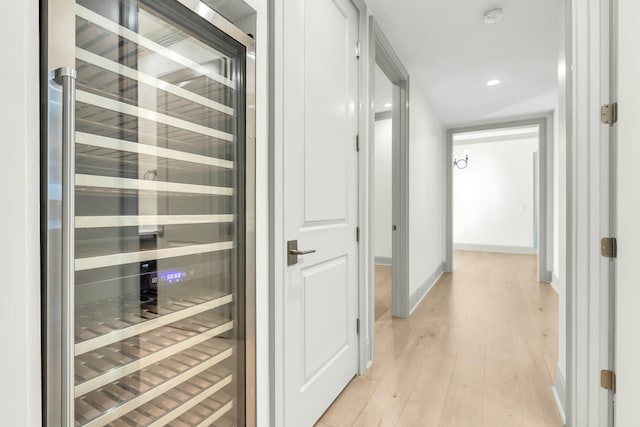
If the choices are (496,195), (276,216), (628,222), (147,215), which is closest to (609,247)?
(628,222)

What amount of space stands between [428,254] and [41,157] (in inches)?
168

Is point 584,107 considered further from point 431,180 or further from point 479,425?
point 431,180

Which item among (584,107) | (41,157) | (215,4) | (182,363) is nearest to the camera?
(41,157)

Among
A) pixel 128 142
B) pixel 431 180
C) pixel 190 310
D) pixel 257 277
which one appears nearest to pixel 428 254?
pixel 431 180

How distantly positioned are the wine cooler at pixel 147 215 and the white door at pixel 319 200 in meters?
0.25

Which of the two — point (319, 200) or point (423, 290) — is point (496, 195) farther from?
point (319, 200)

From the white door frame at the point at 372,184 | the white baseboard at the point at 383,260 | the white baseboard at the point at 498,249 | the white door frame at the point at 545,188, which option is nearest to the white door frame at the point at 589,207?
the white door frame at the point at 372,184

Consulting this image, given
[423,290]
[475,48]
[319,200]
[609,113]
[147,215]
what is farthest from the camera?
[423,290]

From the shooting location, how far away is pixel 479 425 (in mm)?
1614

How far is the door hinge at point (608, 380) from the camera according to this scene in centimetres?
138

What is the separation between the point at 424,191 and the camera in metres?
4.05

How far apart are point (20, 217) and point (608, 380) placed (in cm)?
212

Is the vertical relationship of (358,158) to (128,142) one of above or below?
above

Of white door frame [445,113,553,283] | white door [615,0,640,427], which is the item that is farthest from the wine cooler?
white door frame [445,113,553,283]
